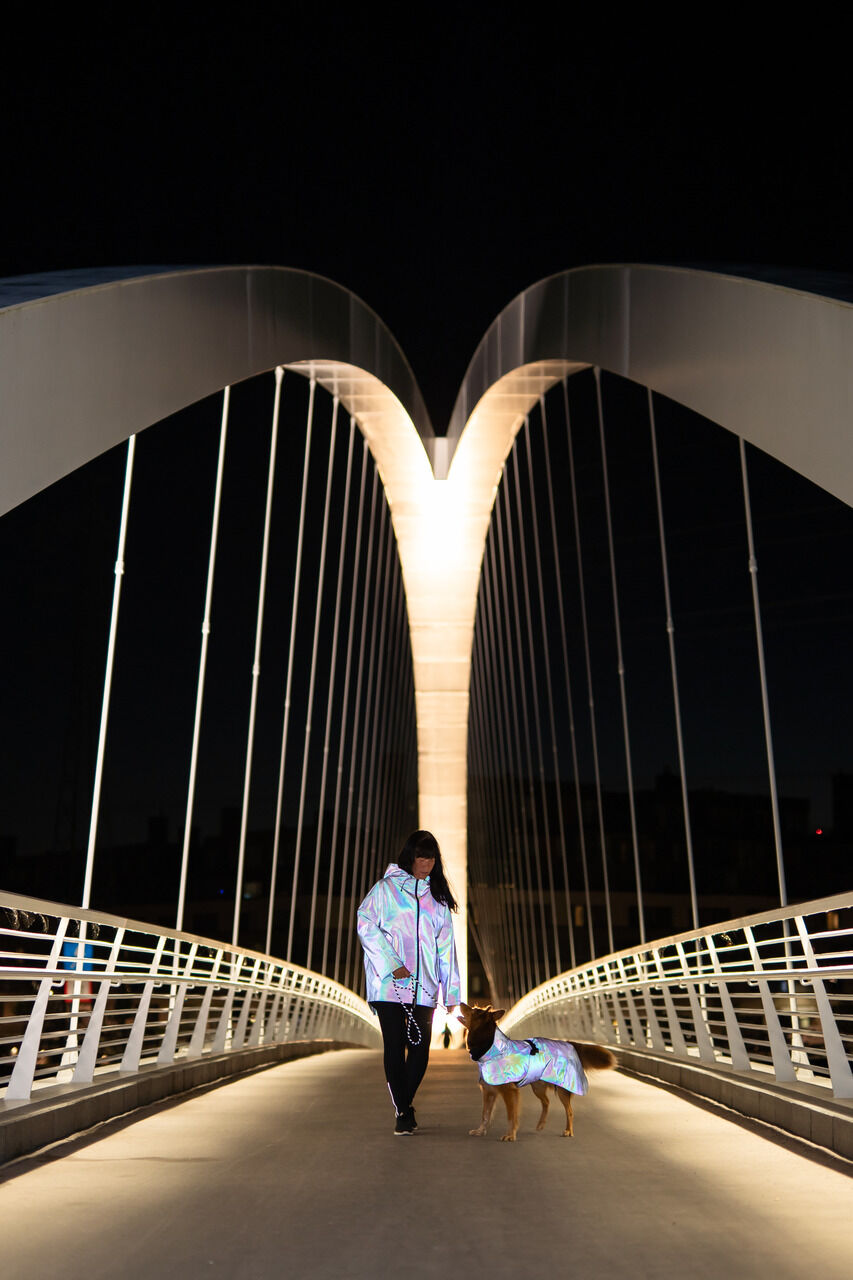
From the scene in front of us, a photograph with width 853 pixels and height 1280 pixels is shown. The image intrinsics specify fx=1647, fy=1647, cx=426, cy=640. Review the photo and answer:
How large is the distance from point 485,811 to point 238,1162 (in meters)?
30.5

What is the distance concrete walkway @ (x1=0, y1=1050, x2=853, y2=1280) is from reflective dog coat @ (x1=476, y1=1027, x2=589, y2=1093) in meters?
0.23

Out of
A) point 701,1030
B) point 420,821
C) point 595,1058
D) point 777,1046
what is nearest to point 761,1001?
point 701,1030

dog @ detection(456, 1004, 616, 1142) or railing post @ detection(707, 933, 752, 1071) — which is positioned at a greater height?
railing post @ detection(707, 933, 752, 1071)

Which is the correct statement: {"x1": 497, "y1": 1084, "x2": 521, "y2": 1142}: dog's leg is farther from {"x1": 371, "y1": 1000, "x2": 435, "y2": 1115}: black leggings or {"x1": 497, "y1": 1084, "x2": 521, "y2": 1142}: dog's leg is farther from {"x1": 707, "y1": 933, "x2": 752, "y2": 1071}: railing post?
{"x1": 707, "y1": 933, "x2": 752, "y2": 1071}: railing post

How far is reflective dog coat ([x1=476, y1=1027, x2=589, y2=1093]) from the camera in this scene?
546 centimetres

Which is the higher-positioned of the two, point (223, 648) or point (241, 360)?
point (223, 648)

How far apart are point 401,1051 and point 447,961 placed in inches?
14.5

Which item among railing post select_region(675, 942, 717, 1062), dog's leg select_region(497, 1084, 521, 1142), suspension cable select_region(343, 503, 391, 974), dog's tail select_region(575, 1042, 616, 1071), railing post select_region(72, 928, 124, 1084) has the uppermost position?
suspension cable select_region(343, 503, 391, 974)

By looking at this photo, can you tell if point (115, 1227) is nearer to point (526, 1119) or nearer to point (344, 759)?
point (526, 1119)

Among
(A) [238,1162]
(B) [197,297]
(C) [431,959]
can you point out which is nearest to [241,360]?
→ (B) [197,297]

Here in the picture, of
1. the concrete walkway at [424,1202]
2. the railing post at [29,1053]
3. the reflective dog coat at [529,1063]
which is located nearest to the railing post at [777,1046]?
the concrete walkway at [424,1202]

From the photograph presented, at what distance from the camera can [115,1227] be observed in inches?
156

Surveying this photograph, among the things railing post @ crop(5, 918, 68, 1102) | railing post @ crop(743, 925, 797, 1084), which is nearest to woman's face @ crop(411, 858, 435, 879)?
railing post @ crop(5, 918, 68, 1102)

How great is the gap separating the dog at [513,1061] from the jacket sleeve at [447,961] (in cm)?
43
